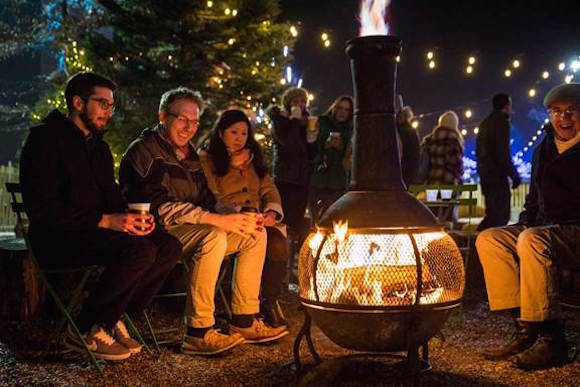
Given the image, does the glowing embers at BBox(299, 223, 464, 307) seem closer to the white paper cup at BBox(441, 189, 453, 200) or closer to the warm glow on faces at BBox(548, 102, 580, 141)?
the warm glow on faces at BBox(548, 102, 580, 141)

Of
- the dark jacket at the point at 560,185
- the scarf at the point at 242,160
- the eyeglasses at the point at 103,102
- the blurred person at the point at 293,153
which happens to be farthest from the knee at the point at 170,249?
the blurred person at the point at 293,153

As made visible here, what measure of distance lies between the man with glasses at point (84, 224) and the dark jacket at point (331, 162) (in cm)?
301

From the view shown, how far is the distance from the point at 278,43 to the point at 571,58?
6.34 metres

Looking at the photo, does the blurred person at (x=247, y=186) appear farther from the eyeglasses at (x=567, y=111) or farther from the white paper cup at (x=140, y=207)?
the eyeglasses at (x=567, y=111)

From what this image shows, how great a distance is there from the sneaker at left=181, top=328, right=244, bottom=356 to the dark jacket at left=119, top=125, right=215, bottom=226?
27.8 inches

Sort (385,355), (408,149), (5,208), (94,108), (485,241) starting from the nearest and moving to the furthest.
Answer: (385,355) → (94,108) → (485,241) → (408,149) → (5,208)

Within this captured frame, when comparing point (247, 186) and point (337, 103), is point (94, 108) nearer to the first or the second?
point (247, 186)

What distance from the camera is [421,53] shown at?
12.5 metres

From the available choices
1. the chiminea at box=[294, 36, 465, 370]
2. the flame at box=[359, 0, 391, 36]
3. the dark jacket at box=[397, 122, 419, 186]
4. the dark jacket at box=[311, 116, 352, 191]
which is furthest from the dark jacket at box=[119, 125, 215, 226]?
the dark jacket at box=[397, 122, 419, 186]

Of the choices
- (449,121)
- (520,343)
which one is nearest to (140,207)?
(520,343)

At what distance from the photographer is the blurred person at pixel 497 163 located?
786 centimetres

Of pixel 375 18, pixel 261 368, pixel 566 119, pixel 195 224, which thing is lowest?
pixel 261 368

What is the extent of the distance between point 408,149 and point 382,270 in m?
4.24

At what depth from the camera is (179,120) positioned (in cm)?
429
